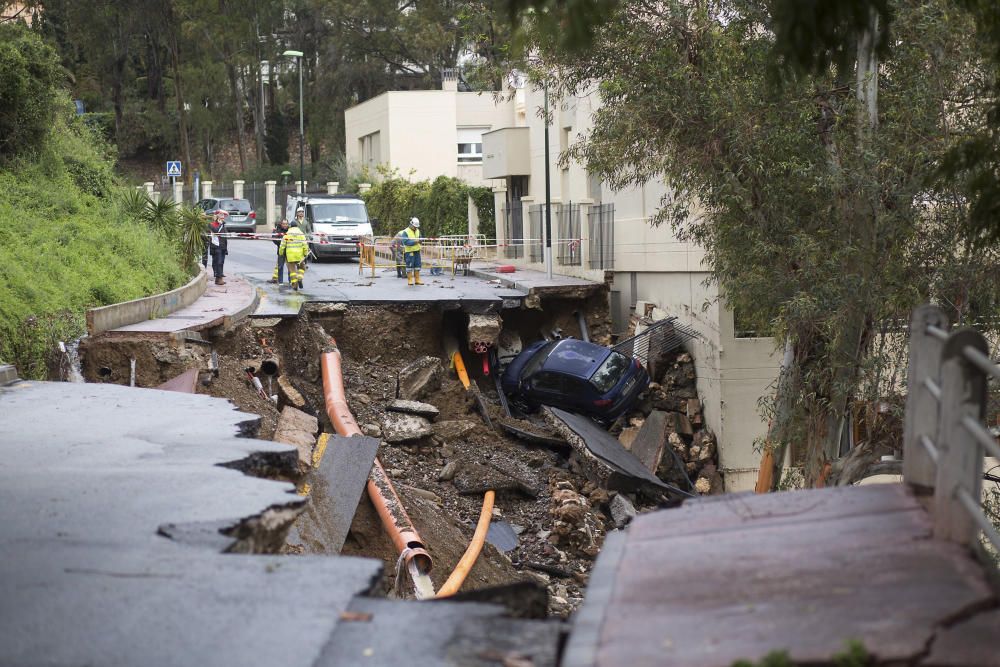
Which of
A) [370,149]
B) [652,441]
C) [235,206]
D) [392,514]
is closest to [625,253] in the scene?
[652,441]

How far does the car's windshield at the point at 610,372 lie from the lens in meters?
21.1

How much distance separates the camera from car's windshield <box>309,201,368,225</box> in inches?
1409

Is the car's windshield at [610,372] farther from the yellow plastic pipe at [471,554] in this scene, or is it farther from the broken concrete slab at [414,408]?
the yellow plastic pipe at [471,554]

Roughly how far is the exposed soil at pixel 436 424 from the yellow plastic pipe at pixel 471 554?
0.19m

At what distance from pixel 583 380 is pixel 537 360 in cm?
148

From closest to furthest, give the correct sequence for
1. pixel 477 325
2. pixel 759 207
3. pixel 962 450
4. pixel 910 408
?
pixel 962 450, pixel 910 408, pixel 759 207, pixel 477 325

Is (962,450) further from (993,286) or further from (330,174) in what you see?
(330,174)

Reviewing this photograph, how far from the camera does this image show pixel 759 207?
14.0 metres

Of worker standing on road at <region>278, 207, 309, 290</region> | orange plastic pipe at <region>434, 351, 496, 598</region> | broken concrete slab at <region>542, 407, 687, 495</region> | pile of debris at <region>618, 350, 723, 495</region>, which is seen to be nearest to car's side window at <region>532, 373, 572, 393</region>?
broken concrete slab at <region>542, 407, 687, 495</region>

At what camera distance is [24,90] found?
2283 centimetres

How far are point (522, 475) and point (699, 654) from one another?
49.6ft

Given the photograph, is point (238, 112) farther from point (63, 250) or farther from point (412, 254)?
point (63, 250)

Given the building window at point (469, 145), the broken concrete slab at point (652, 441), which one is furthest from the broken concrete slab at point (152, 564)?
the building window at point (469, 145)

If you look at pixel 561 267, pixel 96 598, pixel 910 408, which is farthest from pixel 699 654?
pixel 561 267
